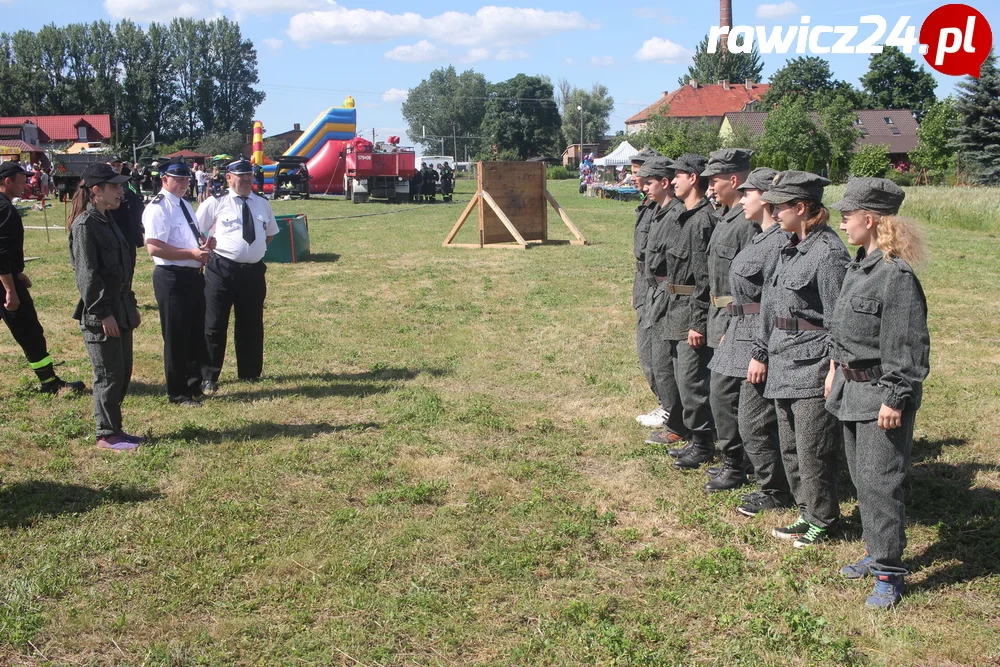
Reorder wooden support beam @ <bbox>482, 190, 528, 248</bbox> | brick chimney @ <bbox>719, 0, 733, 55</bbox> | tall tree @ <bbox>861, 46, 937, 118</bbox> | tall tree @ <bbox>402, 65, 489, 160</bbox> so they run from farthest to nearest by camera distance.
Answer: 1. tall tree @ <bbox>402, 65, 489, 160</bbox>
2. brick chimney @ <bbox>719, 0, 733, 55</bbox>
3. tall tree @ <bbox>861, 46, 937, 118</bbox>
4. wooden support beam @ <bbox>482, 190, 528, 248</bbox>

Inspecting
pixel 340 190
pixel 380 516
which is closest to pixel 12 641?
pixel 380 516

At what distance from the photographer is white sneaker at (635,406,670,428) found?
22.0 feet

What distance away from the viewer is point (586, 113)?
11169 cm

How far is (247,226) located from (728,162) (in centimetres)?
400

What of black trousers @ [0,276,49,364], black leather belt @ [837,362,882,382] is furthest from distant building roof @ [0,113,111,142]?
black leather belt @ [837,362,882,382]

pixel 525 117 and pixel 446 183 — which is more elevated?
pixel 525 117

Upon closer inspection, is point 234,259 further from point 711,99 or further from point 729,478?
point 711,99

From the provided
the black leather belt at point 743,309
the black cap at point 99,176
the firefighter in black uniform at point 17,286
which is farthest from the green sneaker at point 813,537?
the firefighter in black uniform at point 17,286

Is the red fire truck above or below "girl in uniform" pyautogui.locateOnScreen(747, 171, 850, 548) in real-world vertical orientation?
above

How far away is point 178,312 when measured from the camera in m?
7.14

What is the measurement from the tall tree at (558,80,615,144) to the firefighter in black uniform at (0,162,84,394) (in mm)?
104580

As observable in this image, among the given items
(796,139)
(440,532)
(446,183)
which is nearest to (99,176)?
(440,532)

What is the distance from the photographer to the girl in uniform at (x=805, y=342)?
4.25 m

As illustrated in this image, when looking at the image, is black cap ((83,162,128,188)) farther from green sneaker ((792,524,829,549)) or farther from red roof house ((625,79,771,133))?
red roof house ((625,79,771,133))
